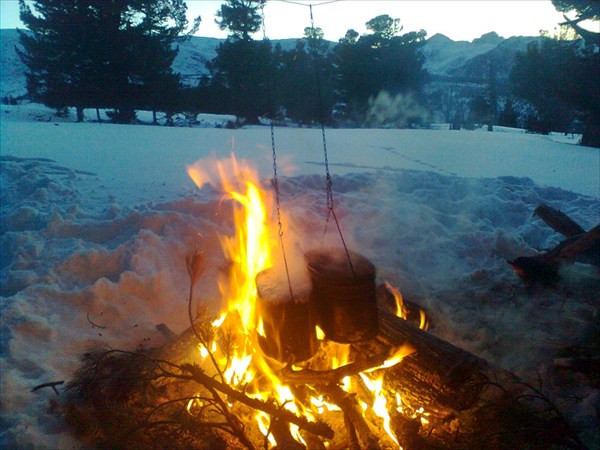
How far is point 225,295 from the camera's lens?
474 cm

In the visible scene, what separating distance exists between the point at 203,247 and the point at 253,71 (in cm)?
2677

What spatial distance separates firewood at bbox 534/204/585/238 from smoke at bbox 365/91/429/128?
2770 centimetres

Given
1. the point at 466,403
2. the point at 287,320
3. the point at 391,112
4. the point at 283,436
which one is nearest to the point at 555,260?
the point at 466,403

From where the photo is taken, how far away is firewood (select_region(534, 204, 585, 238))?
527cm

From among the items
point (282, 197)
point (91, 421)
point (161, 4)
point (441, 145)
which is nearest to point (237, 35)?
point (161, 4)

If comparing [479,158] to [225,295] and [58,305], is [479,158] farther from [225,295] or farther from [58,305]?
[58,305]

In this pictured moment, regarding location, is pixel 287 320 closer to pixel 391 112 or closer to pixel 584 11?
pixel 584 11

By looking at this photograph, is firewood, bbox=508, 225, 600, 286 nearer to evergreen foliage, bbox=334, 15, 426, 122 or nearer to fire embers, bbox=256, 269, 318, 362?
fire embers, bbox=256, 269, 318, 362

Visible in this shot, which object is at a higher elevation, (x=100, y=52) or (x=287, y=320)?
(x=100, y=52)

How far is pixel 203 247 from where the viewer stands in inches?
216

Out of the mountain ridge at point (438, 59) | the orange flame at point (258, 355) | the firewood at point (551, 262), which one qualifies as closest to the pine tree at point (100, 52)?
the mountain ridge at point (438, 59)

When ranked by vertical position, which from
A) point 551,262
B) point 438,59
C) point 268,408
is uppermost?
point 438,59

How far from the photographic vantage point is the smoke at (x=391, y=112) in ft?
107

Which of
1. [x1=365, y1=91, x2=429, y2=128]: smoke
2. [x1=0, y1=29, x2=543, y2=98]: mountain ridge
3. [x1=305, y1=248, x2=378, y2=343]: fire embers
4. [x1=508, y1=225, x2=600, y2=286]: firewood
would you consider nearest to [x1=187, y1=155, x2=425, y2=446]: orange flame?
[x1=305, y1=248, x2=378, y2=343]: fire embers
